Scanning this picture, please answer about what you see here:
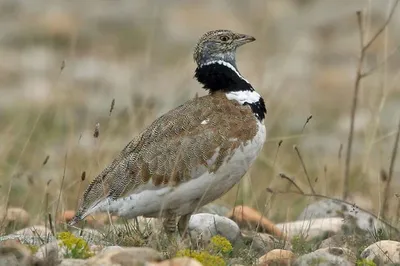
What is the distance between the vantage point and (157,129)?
8094 mm

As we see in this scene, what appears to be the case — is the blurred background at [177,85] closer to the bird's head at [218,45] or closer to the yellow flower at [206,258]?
the bird's head at [218,45]

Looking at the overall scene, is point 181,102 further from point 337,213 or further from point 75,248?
point 75,248

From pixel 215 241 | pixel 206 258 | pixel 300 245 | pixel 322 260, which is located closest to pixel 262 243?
pixel 300 245

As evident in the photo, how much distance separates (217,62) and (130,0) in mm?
25301

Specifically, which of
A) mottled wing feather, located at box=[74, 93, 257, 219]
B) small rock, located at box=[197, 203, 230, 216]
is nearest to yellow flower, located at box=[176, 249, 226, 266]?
A: mottled wing feather, located at box=[74, 93, 257, 219]

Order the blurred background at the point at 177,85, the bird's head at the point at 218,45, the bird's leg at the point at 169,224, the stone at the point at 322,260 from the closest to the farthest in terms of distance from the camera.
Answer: the stone at the point at 322,260
the bird's leg at the point at 169,224
the bird's head at the point at 218,45
the blurred background at the point at 177,85

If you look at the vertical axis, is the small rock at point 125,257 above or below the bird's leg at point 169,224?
above

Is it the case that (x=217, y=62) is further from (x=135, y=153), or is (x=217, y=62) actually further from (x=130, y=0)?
(x=130, y=0)

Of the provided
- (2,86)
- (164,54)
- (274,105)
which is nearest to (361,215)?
(274,105)

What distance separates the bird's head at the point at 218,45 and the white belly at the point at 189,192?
2.74 ft

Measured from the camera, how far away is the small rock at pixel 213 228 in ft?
26.3

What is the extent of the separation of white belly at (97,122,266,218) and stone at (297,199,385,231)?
1.15 metres

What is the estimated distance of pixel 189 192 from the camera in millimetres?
7695

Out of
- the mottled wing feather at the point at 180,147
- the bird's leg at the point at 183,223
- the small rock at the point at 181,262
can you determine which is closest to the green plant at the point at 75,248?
the small rock at the point at 181,262
